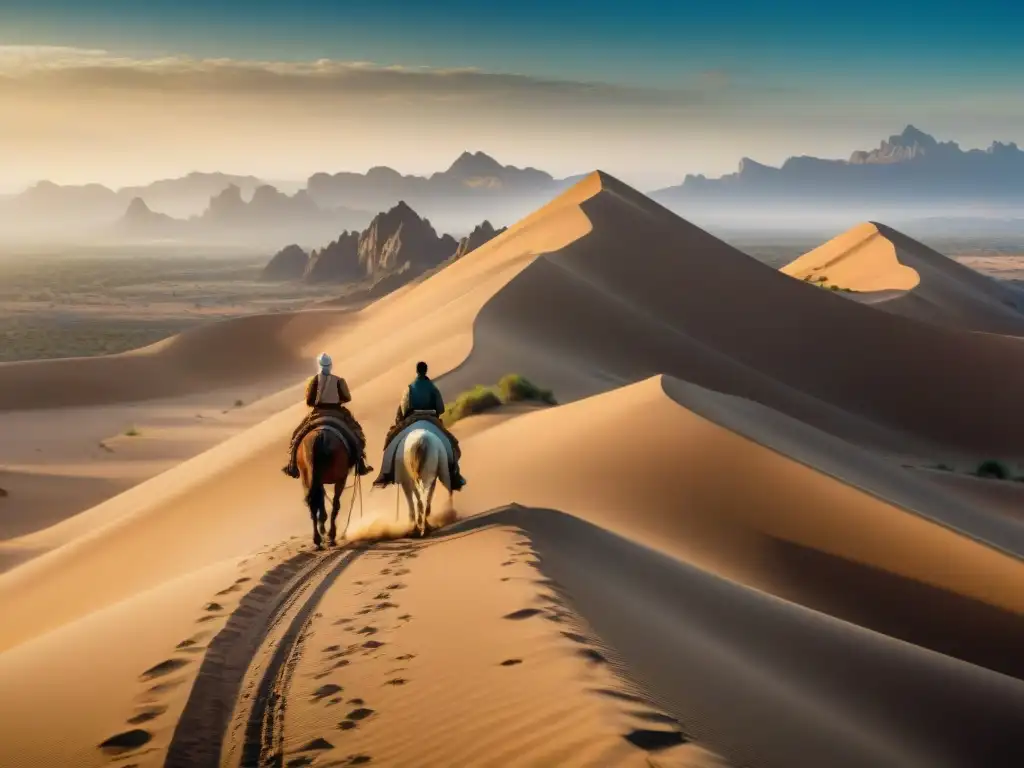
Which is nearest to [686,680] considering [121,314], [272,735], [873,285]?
[272,735]

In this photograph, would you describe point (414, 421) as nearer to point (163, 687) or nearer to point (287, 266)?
point (163, 687)

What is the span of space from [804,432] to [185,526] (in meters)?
11.3

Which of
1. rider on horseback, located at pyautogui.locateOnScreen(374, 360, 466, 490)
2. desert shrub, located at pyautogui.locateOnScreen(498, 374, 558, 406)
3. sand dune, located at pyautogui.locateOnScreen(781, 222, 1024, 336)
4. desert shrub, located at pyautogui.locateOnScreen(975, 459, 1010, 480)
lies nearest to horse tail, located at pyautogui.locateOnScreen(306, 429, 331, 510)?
rider on horseback, located at pyautogui.locateOnScreen(374, 360, 466, 490)

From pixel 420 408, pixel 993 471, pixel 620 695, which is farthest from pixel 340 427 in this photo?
pixel 993 471

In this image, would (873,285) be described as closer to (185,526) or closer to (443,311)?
(443,311)

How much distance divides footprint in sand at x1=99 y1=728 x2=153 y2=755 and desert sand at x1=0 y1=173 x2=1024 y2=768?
0.02m

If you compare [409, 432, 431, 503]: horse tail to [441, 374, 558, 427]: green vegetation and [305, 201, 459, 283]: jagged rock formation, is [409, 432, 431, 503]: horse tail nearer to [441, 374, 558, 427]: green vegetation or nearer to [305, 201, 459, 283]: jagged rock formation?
[441, 374, 558, 427]: green vegetation

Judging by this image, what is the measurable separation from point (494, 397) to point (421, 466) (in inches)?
371

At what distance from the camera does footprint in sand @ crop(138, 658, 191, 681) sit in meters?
6.80

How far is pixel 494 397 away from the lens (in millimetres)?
19969

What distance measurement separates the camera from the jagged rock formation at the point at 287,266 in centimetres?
15188

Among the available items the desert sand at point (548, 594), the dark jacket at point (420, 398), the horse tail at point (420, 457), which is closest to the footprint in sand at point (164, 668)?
the desert sand at point (548, 594)

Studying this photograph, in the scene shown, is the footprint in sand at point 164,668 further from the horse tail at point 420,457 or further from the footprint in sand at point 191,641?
the horse tail at point 420,457

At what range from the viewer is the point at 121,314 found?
99.3 metres
